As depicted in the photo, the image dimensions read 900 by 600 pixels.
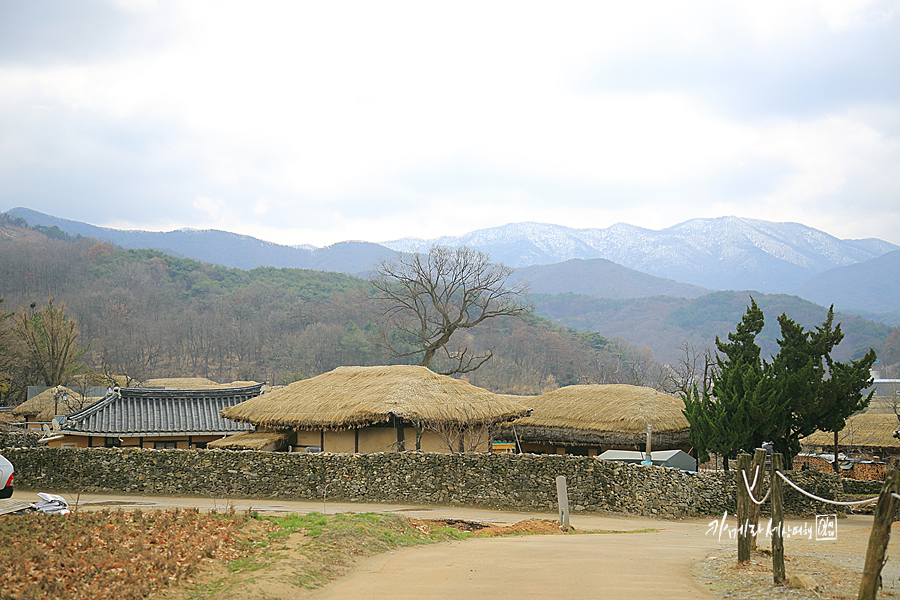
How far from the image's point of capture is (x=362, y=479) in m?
19.1

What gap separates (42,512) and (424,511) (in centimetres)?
974

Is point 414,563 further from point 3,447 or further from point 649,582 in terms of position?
point 3,447

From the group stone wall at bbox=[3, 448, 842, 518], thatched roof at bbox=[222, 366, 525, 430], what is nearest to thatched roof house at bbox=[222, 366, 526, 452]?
thatched roof at bbox=[222, 366, 525, 430]

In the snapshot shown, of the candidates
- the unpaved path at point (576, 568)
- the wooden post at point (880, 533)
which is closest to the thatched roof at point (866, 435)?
the unpaved path at point (576, 568)

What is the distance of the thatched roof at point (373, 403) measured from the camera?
20984 millimetres

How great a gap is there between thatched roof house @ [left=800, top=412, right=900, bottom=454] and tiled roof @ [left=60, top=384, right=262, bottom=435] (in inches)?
1078

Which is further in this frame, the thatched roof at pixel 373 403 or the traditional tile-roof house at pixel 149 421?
the traditional tile-roof house at pixel 149 421

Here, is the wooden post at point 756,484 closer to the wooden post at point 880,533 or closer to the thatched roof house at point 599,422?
A: the wooden post at point 880,533

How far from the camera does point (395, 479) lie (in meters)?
19.1

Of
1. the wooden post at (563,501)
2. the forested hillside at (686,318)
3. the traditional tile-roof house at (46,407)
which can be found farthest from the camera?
the forested hillside at (686,318)

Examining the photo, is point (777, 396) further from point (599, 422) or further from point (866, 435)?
point (866, 435)

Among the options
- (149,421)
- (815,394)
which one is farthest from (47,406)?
(815,394)

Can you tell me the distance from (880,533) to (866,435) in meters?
34.1

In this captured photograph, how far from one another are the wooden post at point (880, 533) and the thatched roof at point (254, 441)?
63.7 feet
